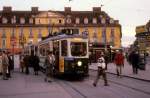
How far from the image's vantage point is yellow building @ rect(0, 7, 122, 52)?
115875mm

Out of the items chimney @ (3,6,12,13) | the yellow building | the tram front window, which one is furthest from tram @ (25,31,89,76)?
chimney @ (3,6,12,13)

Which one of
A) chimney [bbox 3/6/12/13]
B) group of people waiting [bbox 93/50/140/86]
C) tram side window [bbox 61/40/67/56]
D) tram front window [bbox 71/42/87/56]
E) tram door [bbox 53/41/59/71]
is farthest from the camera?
chimney [bbox 3/6/12/13]

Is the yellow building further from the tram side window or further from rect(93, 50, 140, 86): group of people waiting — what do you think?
the tram side window

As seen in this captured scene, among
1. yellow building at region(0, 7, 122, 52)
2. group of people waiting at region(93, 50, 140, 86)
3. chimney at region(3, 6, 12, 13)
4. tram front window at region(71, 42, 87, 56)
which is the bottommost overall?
group of people waiting at region(93, 50, 140, 86)

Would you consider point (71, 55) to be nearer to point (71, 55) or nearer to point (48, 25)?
point (71, 55)

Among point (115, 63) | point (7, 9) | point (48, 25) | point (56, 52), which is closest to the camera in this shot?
point (56, 52)

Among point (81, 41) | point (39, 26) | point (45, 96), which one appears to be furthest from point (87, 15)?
point (45, 96)

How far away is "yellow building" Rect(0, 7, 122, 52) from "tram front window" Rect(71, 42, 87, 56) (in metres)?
86.1

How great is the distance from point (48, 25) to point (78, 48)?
290ft

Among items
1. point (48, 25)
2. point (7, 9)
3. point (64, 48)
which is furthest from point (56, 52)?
point (7, 9)

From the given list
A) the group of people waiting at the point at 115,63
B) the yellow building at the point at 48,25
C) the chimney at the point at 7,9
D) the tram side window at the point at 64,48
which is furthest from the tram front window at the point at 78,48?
the chimney at the point at 7,9

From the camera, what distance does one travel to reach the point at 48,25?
11581 centimetres

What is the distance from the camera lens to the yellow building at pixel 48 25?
115875 mm

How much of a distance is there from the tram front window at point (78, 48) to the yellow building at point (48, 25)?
86.1 metres
